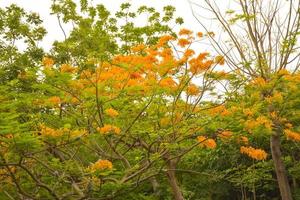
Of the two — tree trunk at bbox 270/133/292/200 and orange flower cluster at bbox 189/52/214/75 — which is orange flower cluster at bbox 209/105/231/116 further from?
tree trunk at bbox 270/133/292/200

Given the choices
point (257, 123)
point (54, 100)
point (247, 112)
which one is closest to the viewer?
point (54, 100)

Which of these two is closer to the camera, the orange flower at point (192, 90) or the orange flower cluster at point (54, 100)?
the orange flower cluster at point (54, 100)

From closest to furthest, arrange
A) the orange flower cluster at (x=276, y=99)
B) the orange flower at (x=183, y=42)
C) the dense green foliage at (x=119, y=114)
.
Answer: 1. the dense green foliage at (x=119, y=114)
2. the orange flower at (x=183, y=42)
3. the orange flower cluster at (x=276, y=99)

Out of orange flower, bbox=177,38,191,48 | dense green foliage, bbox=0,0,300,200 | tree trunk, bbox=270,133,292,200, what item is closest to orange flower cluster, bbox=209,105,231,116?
dense green foliage, bbox=0,0,300,200

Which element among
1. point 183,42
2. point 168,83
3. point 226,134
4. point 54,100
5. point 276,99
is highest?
point 183,42

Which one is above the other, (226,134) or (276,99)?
(276,99)

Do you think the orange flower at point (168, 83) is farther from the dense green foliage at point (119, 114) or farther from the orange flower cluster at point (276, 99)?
the orange flower cluster at point (276, 99)

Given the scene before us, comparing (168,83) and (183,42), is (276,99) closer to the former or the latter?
(183,42)

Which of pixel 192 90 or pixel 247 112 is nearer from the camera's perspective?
pixel 247 112

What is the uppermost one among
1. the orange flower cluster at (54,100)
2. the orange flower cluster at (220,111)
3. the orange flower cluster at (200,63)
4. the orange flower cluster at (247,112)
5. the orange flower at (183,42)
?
the orange flower at (183,42)

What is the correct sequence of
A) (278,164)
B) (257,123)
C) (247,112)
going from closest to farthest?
(247,112)
(257,123)
(278,164)

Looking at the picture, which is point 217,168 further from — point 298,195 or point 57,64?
point 57,64

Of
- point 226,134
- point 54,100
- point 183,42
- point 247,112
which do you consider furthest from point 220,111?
point 54,100

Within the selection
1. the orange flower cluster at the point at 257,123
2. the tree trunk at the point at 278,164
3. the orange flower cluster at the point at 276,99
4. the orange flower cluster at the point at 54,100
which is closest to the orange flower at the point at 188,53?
the orange flower cluster at the point at 257,123
